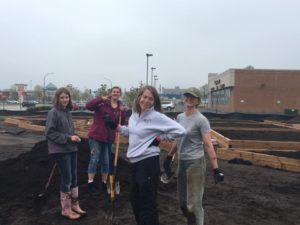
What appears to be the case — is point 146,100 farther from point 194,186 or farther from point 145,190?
point 194,186

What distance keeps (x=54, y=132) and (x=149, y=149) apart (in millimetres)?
1550

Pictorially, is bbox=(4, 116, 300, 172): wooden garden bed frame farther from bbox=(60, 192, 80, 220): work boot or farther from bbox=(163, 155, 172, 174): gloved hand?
bbox=(60, 192, 80, 220): work boot

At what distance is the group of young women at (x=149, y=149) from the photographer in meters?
3.87

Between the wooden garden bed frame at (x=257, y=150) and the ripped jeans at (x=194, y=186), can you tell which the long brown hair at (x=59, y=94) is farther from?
the wooden garden bed frame at (x=257, y=150)

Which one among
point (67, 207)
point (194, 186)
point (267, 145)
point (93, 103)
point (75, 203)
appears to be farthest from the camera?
point (267, 145)

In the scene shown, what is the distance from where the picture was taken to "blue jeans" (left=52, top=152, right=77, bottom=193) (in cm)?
498

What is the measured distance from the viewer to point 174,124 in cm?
394

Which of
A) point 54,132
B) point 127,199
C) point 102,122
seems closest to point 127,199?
point 127,199

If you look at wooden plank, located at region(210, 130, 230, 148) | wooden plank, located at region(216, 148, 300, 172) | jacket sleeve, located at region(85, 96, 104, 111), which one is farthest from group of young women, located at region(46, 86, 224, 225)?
wooden plank, located at region(210, 130, 230, 148)

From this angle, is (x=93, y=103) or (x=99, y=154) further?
(x=99, y=154)

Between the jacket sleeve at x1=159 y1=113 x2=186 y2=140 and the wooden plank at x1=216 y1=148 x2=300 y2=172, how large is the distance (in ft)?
21.3

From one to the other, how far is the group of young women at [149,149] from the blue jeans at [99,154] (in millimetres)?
882

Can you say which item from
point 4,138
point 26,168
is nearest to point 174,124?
point 26,168

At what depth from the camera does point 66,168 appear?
5.03 m
